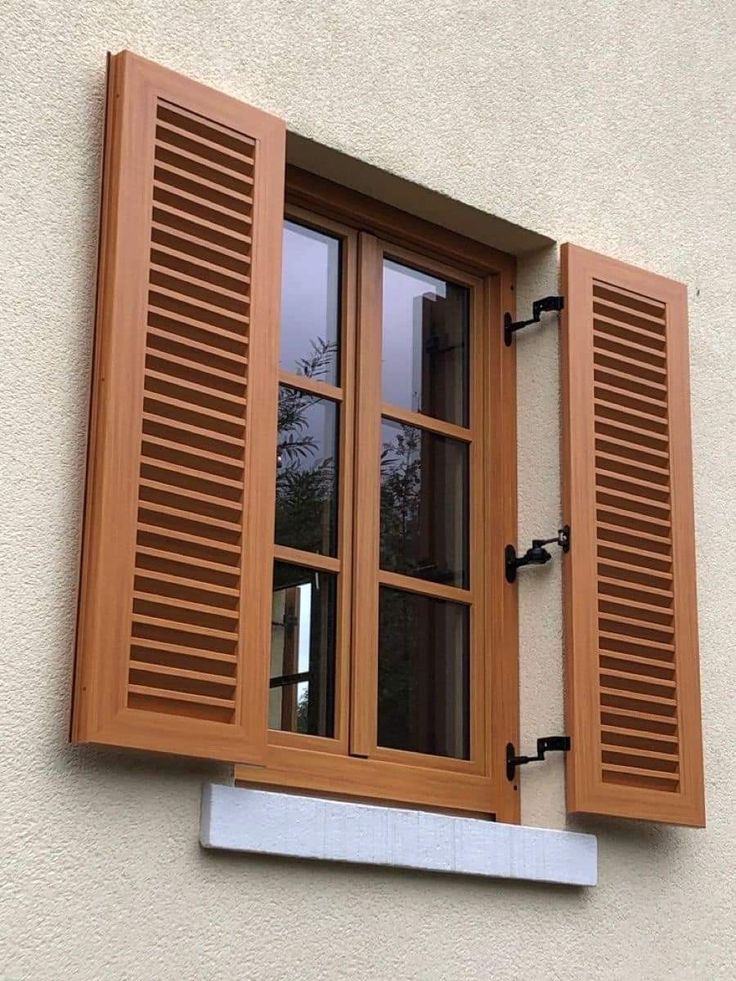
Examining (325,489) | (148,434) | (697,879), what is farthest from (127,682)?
(697,879)

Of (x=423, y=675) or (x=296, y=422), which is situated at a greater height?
(x=296, y=422)

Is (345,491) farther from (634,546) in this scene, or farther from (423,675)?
(634,546)

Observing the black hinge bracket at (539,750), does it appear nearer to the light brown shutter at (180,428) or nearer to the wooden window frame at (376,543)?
the wooden window frame at (376,543)

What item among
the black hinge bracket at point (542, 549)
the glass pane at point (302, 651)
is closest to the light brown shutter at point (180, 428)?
the glass pane at point (302, 651)

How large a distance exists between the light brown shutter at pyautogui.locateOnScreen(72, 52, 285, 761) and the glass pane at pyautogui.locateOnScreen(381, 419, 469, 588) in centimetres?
67

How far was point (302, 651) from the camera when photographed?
4.17 m

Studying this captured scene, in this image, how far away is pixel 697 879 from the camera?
15.5 feet

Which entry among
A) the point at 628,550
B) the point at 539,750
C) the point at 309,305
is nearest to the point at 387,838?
the point at 539,750

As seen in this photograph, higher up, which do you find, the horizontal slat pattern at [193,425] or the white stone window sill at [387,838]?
the horizontal slat pattern at [193,425]

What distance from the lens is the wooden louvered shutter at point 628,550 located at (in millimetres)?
4516

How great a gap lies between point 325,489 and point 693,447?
1.35 m

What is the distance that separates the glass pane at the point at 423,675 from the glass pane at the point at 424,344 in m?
0.56

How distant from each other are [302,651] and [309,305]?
919mm

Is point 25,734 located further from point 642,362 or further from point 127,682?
point 642,362
